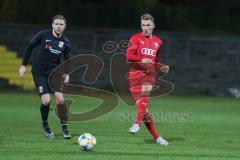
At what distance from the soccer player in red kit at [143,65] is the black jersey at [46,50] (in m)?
1.23

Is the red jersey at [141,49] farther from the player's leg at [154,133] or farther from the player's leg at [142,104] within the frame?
the player's leg at [154,133]

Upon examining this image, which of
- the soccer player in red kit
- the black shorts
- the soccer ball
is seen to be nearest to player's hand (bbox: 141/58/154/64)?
the soccer player in red kit

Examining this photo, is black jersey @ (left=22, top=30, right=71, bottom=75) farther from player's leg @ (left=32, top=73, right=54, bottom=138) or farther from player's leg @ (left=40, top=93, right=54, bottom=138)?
player's leg @ (left=40, top=93, right=54, bottom=138)

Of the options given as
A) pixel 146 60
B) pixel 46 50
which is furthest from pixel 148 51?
pixel 46 50

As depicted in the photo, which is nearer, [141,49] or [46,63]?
[141,49]

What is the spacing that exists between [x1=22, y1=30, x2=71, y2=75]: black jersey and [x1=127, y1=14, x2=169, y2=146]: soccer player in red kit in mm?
1231

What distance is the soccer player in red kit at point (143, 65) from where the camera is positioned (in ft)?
37.5

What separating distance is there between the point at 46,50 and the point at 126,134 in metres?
2.19

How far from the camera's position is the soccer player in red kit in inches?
450

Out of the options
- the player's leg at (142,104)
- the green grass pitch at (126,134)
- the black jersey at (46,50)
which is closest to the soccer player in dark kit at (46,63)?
the black jersey at (46,50)

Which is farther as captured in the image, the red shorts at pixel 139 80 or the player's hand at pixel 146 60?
the red shorts at pixel 139 80

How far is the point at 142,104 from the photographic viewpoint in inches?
452

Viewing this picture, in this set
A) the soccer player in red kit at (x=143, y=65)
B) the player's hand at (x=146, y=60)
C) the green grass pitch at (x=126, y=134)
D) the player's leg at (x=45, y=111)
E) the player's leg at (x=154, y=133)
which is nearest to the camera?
the green grass pitch at (x=126, y=134)

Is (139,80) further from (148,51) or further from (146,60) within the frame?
(146,60)
